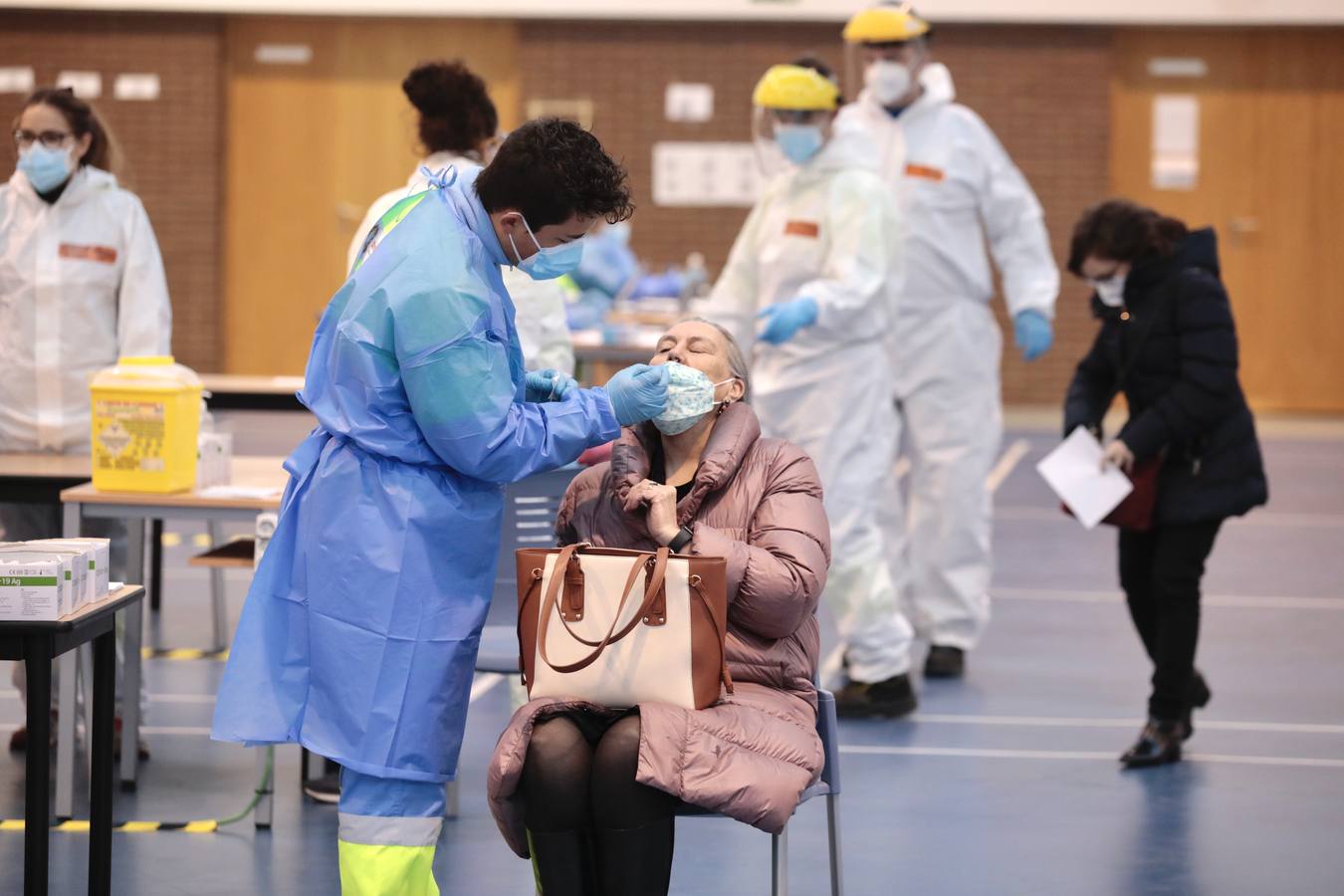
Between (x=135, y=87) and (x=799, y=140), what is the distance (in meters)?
8.89

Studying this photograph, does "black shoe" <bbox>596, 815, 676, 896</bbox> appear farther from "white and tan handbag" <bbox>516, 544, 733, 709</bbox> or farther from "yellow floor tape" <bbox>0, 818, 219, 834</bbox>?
"yellow floor tape" <bbox>0, 818, 219, 834</bbox>

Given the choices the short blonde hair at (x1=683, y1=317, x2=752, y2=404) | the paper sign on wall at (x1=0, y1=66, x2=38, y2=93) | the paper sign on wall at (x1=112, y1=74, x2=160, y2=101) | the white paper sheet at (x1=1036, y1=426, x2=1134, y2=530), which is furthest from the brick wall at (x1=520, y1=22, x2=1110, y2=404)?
the short blonde hair at (x1=683, y1=317, x2=752, y2=404)

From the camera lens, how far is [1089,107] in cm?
1203

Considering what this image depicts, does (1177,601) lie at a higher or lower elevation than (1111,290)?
lower

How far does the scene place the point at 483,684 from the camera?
512 centimetres

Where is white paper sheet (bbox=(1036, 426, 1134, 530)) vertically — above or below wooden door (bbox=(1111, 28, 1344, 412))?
below

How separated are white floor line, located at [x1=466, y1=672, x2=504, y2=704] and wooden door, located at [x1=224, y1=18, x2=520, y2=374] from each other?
7.43m

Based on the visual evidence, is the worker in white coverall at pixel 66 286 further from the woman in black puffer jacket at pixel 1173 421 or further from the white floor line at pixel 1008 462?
the white floor line at pixel 1008 462

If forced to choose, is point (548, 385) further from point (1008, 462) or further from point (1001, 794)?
point (1008, 462)

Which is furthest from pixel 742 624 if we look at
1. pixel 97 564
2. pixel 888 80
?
pixel 888 80


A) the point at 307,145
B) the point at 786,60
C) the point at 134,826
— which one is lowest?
the point at 134,826

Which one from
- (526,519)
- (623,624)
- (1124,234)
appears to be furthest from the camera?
(1124,234)

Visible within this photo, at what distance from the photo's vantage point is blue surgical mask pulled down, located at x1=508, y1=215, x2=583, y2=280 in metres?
2.64

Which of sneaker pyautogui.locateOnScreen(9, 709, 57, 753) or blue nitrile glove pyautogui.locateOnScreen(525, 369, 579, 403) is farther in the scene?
sneaker pyautogui.locateOnScreen(9, 709, 57, 753)
